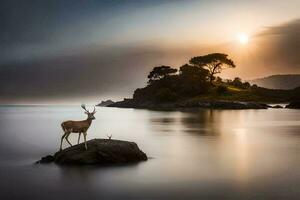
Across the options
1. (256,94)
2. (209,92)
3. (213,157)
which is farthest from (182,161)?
(256,94)

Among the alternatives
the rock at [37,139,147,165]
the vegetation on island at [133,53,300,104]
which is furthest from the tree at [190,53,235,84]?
the rock at [37,139,147,165]

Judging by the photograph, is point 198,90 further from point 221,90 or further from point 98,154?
point 98,154

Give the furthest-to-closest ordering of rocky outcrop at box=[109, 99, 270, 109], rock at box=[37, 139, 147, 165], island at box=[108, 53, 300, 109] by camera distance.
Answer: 1. island at box=[108, 53, 300, 109]
2. rocky outcrop at box=[109, 99, 270, 109]
3. rock at box=[37, 139, 147, 165]

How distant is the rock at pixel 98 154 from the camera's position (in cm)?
2164

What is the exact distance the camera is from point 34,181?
60.2 ft

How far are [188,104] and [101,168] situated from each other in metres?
132

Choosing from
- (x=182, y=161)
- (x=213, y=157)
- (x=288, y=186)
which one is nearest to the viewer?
(x=288, y=186)

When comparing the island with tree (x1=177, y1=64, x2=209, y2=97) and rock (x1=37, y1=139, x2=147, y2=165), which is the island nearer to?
tree (x1=177, y1=64, x2=209, y2=97)

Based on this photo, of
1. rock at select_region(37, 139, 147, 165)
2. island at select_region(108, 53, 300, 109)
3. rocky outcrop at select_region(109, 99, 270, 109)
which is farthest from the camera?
island at select_region(108, 53, 300, 109)

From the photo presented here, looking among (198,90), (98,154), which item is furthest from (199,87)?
(98,154)

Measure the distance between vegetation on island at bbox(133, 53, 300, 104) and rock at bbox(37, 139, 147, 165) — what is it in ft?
425

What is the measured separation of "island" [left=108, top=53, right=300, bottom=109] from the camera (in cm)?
15677

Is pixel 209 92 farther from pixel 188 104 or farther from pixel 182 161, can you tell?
pixel 182 161

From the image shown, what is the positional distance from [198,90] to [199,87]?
127cm
